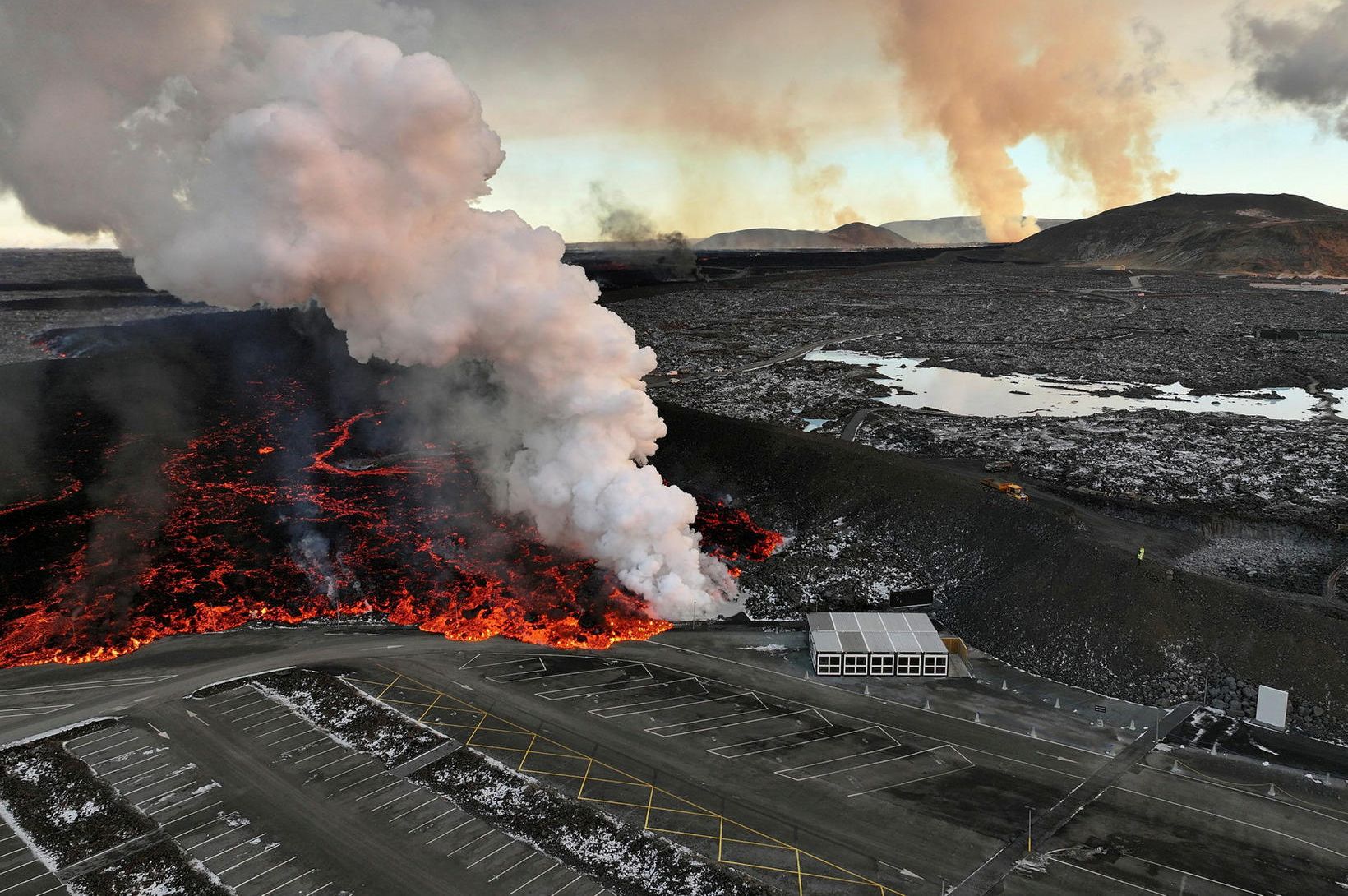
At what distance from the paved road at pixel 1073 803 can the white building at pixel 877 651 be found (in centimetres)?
897

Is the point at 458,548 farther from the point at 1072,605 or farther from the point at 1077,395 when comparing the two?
the point at 1077,395

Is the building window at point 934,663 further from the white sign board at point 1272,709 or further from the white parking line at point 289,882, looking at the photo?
the white parking line at point 289,882

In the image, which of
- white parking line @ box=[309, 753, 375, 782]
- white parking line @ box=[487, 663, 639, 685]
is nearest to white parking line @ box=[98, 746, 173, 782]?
white parking line @ box=[309, 753, 375, 782]

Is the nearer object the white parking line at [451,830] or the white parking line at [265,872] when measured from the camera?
the white parking line at [265,872]

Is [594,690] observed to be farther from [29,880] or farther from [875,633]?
[29,880]

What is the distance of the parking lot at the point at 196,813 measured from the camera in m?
28.7

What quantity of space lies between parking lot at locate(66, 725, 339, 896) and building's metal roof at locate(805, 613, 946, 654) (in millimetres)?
25137

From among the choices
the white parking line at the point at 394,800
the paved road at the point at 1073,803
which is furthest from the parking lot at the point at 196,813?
the paved road at the point at 1073,803

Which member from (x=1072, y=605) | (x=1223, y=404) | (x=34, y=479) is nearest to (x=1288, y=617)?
(x=1072, y=605)

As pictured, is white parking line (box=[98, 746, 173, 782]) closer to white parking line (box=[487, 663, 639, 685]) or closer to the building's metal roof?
white parking line (box=[487, 663, 639, 685])

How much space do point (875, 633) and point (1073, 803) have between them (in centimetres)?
1299

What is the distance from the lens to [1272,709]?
124 ft

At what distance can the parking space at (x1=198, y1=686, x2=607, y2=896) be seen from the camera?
94.4 ft

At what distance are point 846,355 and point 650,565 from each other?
300ft
